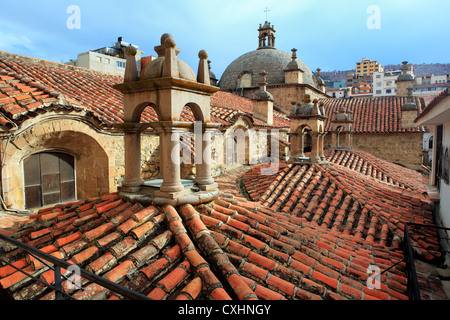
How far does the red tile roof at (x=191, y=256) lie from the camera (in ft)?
8.53

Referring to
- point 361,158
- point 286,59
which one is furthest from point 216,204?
point 286,59

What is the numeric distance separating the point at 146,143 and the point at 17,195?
321cm

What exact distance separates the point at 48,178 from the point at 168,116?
5.16 m

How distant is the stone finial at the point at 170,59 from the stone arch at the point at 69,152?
433 centimetres

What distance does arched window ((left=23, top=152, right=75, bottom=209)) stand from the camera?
6.82 meters

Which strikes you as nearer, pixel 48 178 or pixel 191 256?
pixel 191 256

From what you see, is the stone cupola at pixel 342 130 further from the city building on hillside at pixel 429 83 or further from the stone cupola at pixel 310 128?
the city building on hillside at pixel 429 83

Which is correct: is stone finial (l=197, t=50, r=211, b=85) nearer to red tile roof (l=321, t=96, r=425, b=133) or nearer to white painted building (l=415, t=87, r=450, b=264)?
white painted building (l=415, t=87, r=450, b=264)

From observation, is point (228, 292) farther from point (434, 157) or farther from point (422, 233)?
point (434, 157)

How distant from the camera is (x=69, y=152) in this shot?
7.55 m

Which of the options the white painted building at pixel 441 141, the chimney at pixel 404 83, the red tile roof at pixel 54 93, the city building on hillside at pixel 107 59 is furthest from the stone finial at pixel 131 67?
the chimney at pixel 404 83

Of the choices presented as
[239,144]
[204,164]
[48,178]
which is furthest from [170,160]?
[239,144]

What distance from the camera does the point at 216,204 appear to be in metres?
4.04

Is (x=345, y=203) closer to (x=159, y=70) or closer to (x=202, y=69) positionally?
A: (x=202, y=69)
